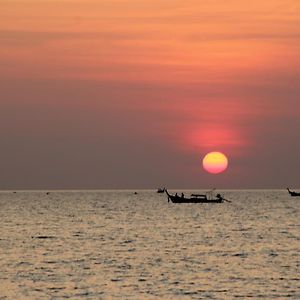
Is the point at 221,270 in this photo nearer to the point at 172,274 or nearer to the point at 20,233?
the point at 172,274

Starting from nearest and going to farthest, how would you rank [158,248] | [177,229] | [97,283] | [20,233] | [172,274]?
1. [97,283]
2. [172,274]
3. [158,248]
4. [20,233]
5. [177,229]

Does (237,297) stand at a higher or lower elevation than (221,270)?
lower

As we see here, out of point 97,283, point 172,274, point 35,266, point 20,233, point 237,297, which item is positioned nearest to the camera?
point 237,297

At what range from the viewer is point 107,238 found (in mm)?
111625

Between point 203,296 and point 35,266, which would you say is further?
point 35,266

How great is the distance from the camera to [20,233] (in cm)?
12000

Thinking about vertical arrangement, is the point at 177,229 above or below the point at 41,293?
above

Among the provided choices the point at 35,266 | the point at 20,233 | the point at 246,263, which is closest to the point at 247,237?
the point at 20,233

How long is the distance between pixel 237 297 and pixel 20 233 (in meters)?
65.9

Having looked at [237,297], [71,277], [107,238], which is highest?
[107,238]

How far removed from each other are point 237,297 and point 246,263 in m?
20.1

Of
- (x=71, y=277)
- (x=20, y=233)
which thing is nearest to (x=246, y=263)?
(x=71, y=277)

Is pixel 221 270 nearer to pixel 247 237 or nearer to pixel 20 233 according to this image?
pixel 247 237

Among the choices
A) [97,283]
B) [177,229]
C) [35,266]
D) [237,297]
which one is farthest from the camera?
[177,229]
